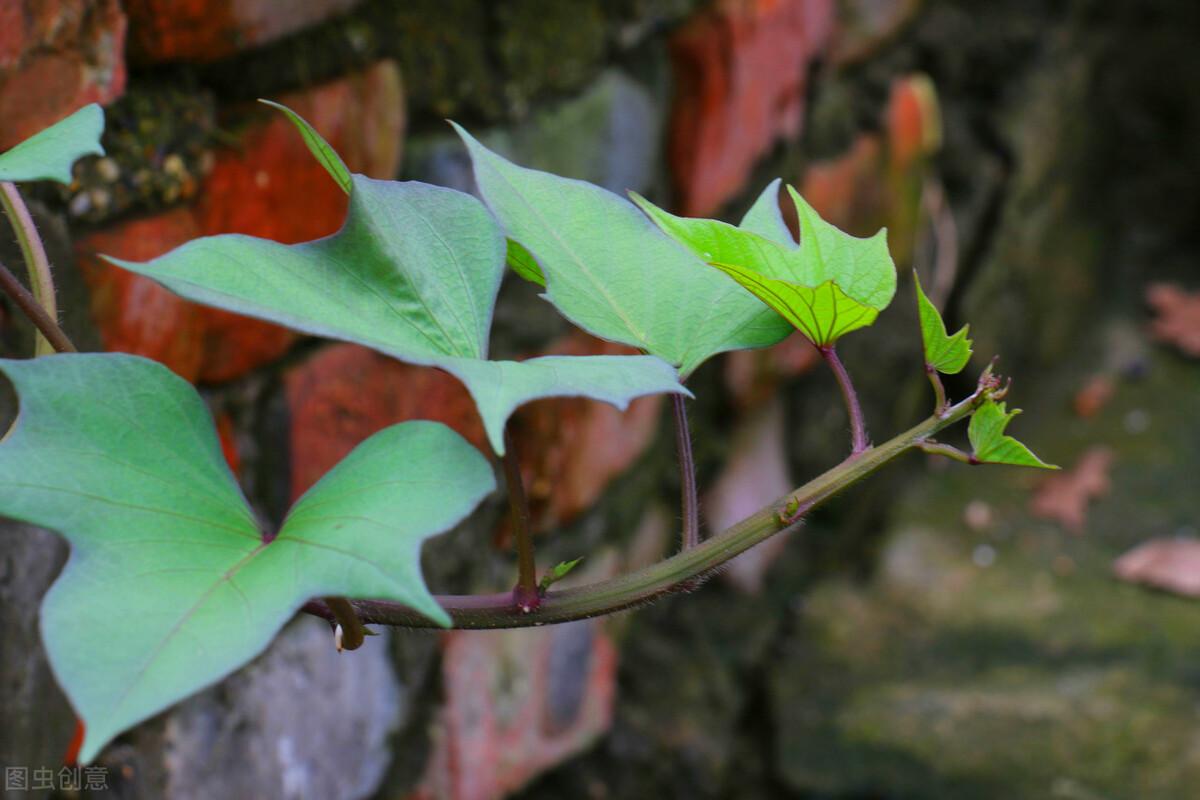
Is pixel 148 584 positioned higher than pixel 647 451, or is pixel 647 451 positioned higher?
pixel 148 584

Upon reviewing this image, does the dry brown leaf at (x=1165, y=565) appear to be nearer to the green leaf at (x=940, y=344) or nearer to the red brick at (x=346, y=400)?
the red brick at (x=346, y=400)

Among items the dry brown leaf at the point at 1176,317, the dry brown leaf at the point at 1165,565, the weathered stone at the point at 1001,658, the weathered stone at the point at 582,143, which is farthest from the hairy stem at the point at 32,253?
the dry brown leaf at the point at 1176,317

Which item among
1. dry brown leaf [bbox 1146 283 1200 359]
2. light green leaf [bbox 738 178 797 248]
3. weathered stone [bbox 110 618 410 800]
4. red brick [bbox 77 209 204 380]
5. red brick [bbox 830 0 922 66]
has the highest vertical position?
light green leaf [bbox 738 178 797 248]

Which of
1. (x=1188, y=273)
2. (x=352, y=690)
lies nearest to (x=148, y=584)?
(x=352, y=690)

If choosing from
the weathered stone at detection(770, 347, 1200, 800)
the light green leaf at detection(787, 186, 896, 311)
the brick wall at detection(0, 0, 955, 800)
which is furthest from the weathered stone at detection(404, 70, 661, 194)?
the weathered stone at detection(770, 347, 1200, 800)

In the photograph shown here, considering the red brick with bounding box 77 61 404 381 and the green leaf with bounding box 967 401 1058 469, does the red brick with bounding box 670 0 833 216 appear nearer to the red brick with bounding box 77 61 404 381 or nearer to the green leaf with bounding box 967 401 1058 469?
the red brick with bounding box 77 61 404 381

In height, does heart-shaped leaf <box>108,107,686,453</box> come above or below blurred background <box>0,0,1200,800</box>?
above

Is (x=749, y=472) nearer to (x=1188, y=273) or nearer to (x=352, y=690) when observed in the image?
(x=352, y=690)
